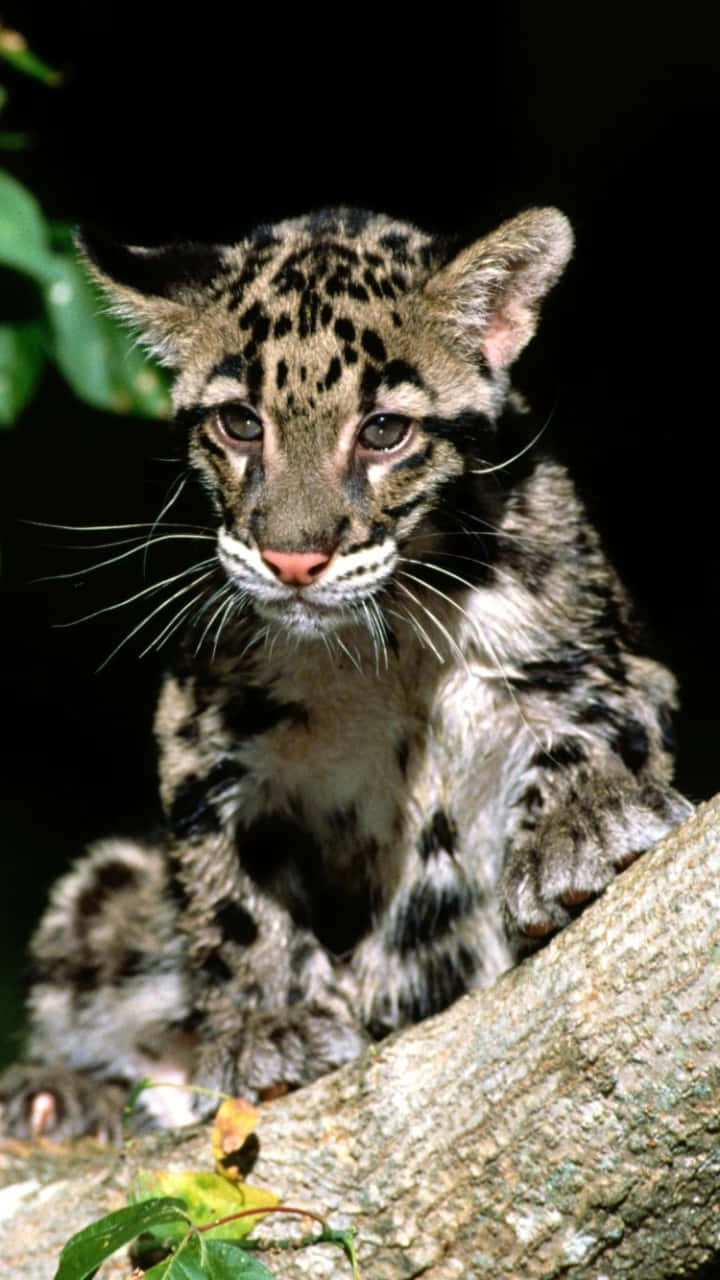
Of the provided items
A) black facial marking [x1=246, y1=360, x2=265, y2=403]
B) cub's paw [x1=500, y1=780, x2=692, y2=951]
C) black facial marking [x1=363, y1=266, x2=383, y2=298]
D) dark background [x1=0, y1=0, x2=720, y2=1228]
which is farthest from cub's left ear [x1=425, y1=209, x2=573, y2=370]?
dark background [x1=0, y1=0, x2=720, y2=1228]

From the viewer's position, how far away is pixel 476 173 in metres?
7.99

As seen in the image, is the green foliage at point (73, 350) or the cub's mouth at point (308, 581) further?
the green foliage at point (73, 350)

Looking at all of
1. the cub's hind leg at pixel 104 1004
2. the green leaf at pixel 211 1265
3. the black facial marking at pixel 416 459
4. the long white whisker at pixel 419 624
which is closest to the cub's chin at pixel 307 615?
the long white whisker at pixel 419 624

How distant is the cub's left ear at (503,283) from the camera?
4738 mm

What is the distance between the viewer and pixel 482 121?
802 cm

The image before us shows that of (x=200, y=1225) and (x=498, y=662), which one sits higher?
(x=498, y=662)

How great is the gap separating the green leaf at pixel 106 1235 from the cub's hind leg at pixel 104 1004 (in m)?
1.96

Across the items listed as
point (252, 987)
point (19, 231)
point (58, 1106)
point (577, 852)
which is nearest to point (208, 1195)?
point (252, 987)

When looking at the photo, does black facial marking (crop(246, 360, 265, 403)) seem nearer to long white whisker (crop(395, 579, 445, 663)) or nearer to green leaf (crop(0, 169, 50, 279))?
long white whisker (crop(395, 579, 445, 663))

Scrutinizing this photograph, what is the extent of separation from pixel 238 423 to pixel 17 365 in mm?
1433

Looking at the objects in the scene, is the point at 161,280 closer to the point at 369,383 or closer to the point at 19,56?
the point at 369,383

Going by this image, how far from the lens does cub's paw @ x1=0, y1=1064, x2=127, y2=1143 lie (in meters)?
5.97

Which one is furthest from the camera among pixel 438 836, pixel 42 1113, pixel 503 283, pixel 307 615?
pixel 42 1113

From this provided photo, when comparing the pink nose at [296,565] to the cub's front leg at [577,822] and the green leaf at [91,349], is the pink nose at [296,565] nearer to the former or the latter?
the cub's front leg at [577,822]
